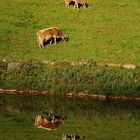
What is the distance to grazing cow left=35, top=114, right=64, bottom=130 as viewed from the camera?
3468 cm

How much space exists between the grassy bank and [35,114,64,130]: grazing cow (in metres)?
5.50

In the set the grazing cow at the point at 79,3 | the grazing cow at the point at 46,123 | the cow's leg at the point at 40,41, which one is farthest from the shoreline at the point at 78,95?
the grazing cow at the point at 79,3

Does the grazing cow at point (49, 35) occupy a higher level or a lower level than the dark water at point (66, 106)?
higher

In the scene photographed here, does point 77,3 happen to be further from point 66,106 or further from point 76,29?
point 66,106

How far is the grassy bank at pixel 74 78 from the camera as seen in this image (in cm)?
4125

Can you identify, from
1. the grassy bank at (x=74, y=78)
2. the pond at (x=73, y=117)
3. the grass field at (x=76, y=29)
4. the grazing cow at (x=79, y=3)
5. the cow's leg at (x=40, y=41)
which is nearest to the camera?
the pond at (x=73, y=117)

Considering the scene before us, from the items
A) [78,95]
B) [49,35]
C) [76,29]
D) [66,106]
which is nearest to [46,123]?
[66,106]

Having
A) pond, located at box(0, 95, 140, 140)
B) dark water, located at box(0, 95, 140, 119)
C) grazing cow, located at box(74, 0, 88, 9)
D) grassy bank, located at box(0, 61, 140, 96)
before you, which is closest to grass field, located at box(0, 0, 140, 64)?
grazing cow, located at box(74, 0, 88, 9)

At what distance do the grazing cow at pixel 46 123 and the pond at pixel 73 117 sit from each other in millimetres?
299

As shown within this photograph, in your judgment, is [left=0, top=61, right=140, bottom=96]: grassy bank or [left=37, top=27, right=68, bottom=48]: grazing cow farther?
[left=37, top=27, right=68, bottom=48]: grazing cow

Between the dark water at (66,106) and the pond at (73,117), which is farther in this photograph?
the dark water at (66,106)

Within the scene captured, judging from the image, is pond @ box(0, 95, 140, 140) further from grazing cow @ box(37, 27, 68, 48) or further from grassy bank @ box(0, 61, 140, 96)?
grazing cow @ box(37, 27, 68, 48)

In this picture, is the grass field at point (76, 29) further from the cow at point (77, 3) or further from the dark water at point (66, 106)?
the dark water at point (66, 106)

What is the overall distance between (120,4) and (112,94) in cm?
1539
